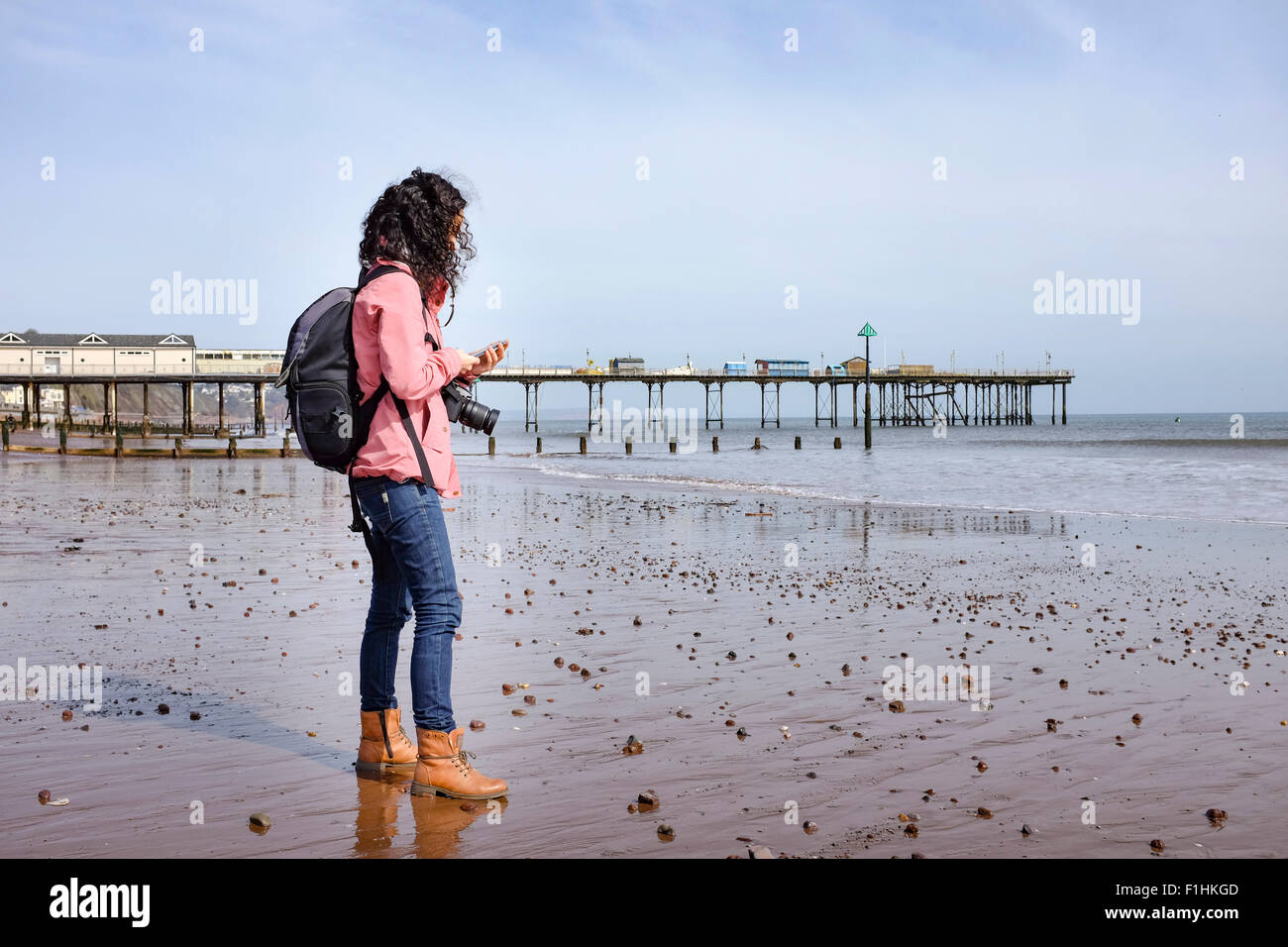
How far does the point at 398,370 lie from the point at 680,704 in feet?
8.90

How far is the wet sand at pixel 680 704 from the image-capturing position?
395cm

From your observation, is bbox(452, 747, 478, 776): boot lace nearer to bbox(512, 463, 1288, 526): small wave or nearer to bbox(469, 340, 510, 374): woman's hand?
bbox(469, 340, 510, 374): woman's hand

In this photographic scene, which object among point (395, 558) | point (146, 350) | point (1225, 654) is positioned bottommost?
point (1225, 654)

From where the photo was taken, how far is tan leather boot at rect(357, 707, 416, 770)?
15.1 feet

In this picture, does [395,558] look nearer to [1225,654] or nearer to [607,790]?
[607,790]

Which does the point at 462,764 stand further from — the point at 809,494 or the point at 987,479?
the point at 987,479

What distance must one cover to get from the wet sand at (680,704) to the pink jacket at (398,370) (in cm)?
140

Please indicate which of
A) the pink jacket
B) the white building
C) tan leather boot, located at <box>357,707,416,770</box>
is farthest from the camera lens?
the white building

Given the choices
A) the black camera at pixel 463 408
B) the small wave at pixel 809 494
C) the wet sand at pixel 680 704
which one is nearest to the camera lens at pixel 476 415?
the black camera at pixel 463 408

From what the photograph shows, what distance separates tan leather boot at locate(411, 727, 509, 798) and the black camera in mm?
1351

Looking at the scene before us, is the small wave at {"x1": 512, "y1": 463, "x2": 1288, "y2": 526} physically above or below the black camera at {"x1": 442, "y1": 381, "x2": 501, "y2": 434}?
below
